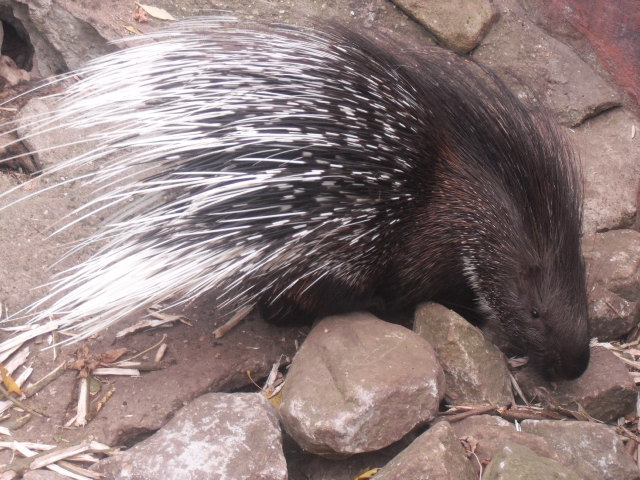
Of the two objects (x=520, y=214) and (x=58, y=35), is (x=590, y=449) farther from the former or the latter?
(x=58, y=35)

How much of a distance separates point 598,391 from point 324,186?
3.95 feet

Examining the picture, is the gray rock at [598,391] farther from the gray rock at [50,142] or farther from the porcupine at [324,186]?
the gray rock at [50,142]

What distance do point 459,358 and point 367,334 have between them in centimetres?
33

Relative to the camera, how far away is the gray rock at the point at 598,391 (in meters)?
2.44

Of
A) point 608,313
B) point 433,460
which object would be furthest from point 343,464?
point 608,313

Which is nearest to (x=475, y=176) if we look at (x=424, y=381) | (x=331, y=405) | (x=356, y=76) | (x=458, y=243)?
(x=458, y=243)

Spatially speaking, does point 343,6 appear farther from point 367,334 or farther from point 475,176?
point 367,334

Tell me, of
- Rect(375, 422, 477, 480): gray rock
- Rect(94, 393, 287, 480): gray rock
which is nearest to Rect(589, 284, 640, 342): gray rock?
Rect(375, 422, 477, 480): gray rock

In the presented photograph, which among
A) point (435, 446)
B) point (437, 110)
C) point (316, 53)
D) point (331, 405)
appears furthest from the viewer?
point (437, 110)

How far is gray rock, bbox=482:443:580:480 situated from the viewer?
1702mm

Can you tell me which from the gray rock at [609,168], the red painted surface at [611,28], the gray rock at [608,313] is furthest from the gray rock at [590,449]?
the red painted surface at [611,28]

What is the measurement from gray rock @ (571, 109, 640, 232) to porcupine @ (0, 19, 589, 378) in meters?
0.64

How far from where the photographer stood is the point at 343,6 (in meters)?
3.34

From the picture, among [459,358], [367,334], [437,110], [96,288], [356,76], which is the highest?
[356,76]
